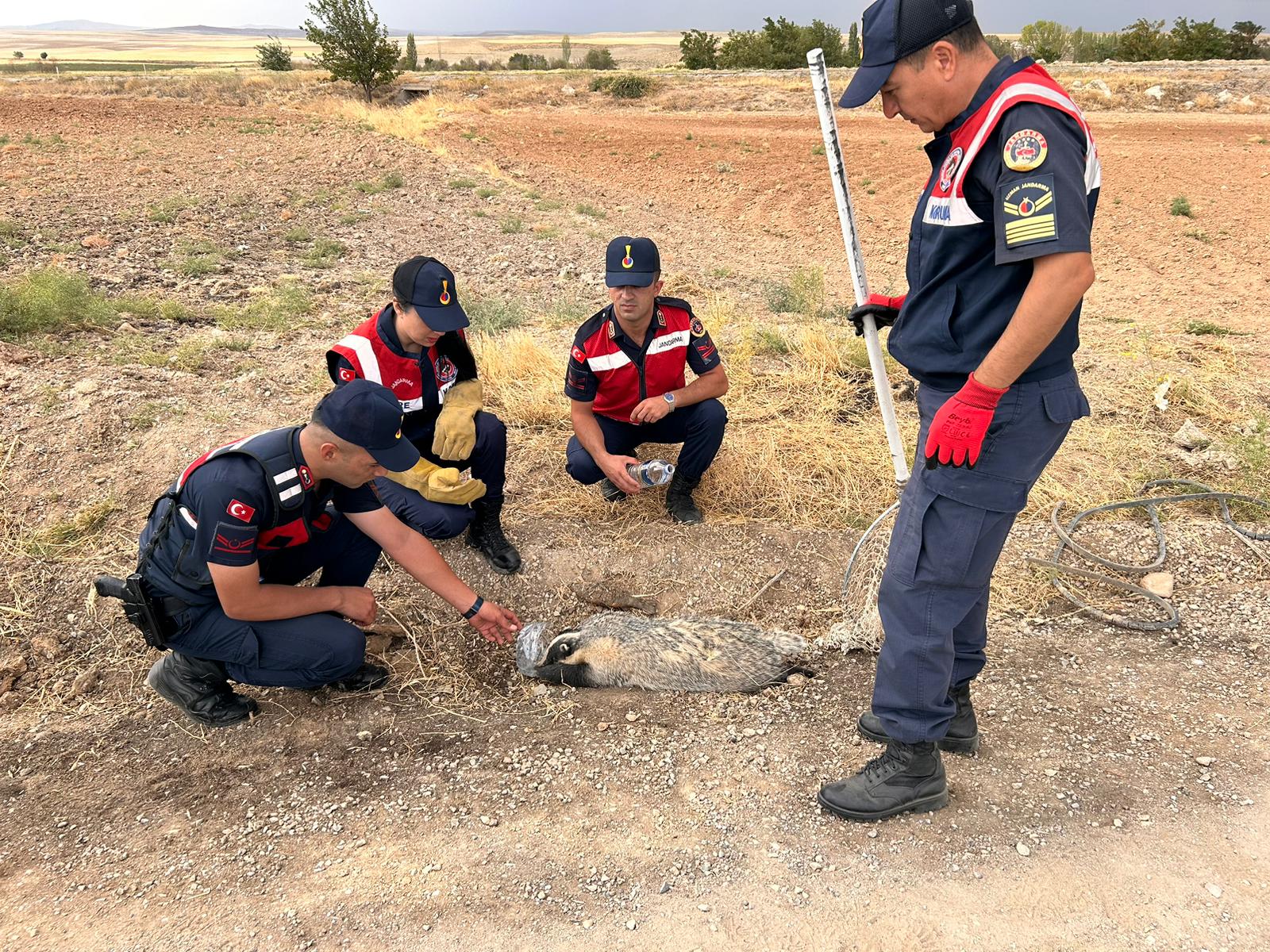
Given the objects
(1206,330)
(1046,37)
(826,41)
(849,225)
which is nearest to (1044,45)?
(1046,37)

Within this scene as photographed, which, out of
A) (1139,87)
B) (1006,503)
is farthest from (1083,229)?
(1139,87)

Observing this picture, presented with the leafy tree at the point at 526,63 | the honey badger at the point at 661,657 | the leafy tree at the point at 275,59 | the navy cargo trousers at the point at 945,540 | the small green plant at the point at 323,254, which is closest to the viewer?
the navy cargo trousers at the point at 945,540

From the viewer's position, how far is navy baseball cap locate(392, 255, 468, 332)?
345 cm

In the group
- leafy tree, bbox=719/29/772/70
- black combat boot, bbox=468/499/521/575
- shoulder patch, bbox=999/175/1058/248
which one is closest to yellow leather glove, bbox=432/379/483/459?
black combat boot, bbox=468/499/521/575

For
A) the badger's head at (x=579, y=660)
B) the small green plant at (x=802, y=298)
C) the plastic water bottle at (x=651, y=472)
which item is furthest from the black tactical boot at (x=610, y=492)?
the small green plant at (x=802, y=298)

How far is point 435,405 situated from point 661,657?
1.62m

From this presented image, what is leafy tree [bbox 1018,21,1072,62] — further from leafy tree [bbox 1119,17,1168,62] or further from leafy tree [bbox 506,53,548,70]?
leafy tree [bbox 506,53,548,70]

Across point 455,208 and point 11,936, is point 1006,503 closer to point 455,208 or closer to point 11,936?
point 11,936

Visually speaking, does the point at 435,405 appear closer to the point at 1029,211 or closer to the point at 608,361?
the point at 608,361

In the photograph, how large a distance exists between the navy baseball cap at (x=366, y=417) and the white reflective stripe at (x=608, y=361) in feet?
4.59

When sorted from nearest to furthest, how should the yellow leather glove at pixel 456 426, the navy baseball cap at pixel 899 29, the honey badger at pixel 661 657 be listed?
the navy baseball cap at pixel 899 29 → the honey badger at pixel 661 657 → the yellow leather glove at pixel 456 426

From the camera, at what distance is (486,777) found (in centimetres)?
273

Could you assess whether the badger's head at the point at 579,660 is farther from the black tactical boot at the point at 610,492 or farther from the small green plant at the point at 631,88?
the small green plant at the point at 631,88

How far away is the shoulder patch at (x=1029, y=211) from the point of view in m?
1.73
